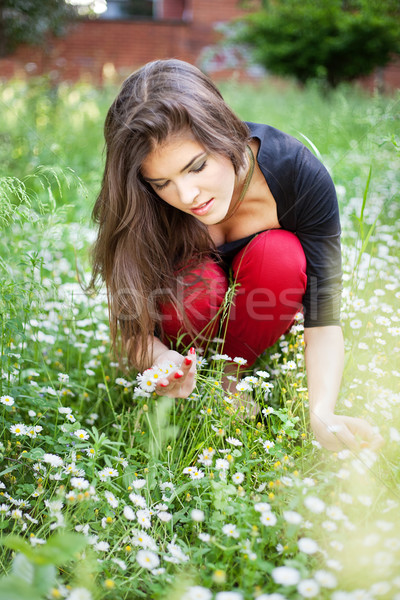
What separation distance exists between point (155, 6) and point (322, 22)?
13.2 feet

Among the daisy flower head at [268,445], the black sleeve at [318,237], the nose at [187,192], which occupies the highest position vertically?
the nose at [187,192]

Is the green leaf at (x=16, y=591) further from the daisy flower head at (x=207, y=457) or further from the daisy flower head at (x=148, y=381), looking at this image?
the daisy flower head at (x=148, y=381)

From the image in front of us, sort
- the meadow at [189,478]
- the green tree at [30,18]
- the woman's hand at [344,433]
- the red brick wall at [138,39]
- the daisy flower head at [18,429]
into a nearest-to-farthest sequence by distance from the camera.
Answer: the meadow at [189,478] < the woman's hand at [344,433] < the daisy flower head at [18,429] < the green tree at [30,18] < the red brick wall at [138,39]

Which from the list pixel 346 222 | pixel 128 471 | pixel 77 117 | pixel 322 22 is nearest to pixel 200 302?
pixel 128 471

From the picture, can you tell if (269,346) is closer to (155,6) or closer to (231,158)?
(231,158)

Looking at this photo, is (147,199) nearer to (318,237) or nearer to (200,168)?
(200,168)

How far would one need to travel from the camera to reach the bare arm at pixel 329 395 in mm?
1176

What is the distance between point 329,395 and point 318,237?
0.51 meters

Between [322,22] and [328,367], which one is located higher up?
[322,22]

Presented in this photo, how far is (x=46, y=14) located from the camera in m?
7.93

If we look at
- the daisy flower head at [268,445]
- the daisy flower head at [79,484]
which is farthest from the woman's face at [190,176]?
the daisy flower head at [79,484]

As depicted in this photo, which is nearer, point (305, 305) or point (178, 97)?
point (178, 97)

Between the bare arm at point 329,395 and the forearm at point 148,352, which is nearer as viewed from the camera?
the bare arm at point 329,395

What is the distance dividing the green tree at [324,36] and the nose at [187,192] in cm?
Answer: 699
